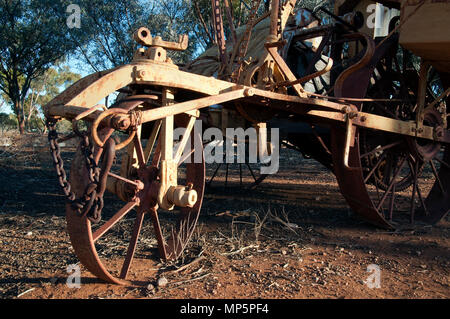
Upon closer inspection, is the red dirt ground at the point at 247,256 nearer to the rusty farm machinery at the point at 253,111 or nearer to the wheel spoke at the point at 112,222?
the rusty farm machinery at the point at 253,111

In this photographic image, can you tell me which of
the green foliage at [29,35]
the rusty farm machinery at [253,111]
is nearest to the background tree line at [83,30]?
the green foliage at [29,35]

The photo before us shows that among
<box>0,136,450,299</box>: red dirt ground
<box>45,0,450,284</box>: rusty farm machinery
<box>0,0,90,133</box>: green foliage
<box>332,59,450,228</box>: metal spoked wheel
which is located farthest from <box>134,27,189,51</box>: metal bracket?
<box>0,0,90,133</box>: green foliage

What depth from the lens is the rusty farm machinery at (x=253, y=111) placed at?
2.91 meters

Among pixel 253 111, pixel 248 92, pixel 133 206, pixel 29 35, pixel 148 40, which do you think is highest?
pixel 29 35

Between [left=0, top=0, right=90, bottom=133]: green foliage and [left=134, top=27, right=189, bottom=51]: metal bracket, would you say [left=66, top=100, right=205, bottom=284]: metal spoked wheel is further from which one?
[left=0, top=0, right=90, bottom=133]: green foliage

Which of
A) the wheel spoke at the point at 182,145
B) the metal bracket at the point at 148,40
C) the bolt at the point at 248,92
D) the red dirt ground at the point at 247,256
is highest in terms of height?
the metal bracket at the point at 148,40

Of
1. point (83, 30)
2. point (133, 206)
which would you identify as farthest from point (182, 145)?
point (83, 30)

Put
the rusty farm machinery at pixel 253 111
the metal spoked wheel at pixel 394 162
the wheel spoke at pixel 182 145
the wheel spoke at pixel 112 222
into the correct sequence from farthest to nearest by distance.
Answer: the metal spoked wheel at pixel 394 162, the wheel spoke at pixel 182 145, the wheel spoke at pixel 112 222, the rusty farm machinery at pixel 253 111

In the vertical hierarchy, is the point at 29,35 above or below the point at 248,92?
above

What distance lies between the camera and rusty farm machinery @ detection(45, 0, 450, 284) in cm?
291

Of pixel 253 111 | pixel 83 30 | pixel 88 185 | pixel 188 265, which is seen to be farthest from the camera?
pixel 83 30

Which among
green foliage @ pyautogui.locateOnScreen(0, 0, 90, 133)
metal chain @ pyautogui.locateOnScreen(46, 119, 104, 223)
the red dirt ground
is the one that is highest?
green foliage @ pyautogui.locateOnScreen(0, 0, 90, 133)

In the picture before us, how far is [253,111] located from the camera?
4184 millimetres

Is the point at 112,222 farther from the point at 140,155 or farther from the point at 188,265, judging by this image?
the point at 188,265
